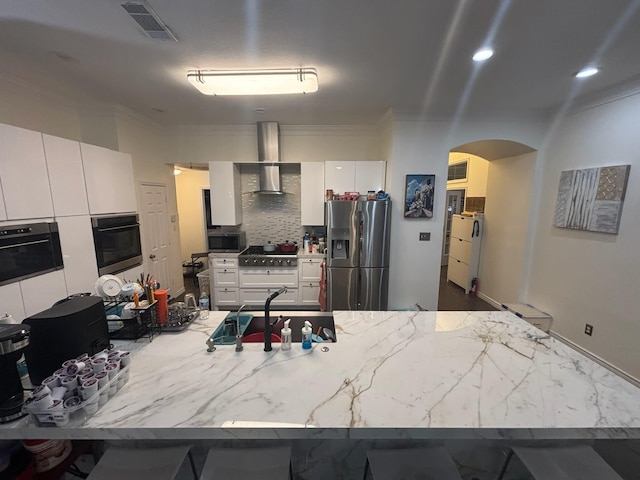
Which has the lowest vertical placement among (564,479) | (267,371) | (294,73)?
(564,479)

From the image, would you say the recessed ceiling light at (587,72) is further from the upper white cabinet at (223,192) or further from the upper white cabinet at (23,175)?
the upper white cabinet at (23,175)

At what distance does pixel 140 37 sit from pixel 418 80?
2.26 metres

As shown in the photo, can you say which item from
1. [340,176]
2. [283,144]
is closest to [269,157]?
[283,144]

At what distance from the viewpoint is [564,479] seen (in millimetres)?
1001

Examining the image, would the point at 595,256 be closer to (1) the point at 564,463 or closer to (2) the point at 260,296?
(1) the point at 564,463

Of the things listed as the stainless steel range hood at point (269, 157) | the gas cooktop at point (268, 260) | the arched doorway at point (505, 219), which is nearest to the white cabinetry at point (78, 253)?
the gas cooktop at point (268, 260)

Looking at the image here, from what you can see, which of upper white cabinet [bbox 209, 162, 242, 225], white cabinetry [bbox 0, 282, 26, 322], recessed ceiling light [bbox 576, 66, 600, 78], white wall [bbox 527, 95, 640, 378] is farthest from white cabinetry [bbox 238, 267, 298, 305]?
recessed ceiling light [bbox 576, 66, 600, 78]

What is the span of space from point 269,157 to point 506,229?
3.69m

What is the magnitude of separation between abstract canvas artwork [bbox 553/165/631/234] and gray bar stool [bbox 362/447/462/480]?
288cm

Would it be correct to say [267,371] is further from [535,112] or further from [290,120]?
[535,112]

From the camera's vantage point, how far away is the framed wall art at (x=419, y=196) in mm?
3354

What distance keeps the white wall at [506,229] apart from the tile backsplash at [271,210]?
300cm

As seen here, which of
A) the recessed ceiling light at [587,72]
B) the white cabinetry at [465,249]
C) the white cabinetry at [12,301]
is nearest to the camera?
the white cabinetry at [12,301]

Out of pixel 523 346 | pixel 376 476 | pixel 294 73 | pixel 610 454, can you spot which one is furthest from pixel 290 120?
pixel 610 454
